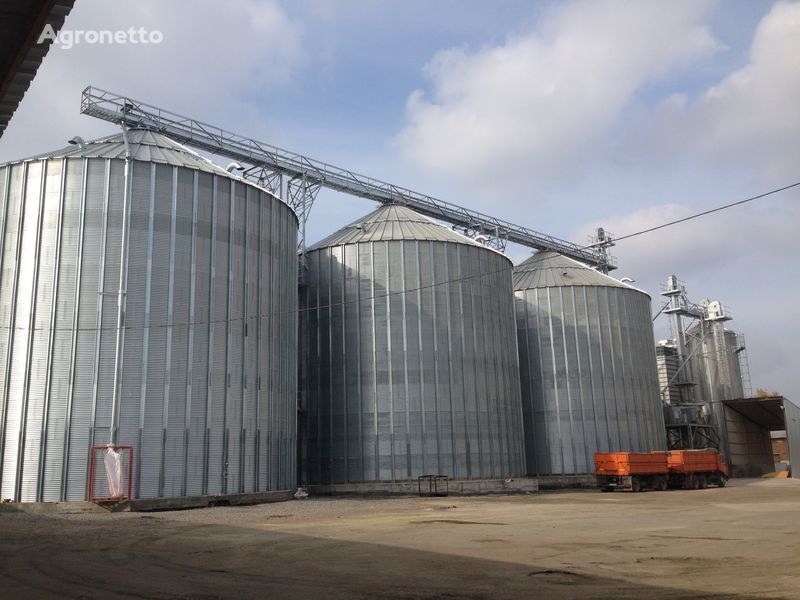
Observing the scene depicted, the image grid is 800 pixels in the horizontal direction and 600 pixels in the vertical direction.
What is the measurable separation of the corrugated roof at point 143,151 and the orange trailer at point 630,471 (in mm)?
27401

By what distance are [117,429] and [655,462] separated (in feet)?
104

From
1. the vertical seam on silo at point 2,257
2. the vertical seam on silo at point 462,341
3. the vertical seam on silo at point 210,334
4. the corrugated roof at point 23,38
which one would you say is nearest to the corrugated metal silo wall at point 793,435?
the vertical seam on silo at point 462,341

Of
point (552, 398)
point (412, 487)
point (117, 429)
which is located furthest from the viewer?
point (552, 398)

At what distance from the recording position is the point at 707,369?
72750 mm

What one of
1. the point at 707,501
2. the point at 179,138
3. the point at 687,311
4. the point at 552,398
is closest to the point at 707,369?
the point at 687,311

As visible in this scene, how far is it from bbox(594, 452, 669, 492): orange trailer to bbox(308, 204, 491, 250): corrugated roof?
14.8m

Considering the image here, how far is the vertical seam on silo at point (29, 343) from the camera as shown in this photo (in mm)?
27281

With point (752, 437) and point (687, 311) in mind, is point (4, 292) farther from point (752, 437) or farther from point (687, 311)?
point (752, 437)

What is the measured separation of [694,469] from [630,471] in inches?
260

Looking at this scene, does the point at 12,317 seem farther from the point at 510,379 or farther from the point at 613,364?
the point at 613,364

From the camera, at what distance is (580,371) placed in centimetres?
5175

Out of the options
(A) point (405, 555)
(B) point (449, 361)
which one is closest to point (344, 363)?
(B) point (449, 361)

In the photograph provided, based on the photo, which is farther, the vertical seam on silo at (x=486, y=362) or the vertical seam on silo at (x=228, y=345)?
the vertical seam on silo at (x=486, y=362)

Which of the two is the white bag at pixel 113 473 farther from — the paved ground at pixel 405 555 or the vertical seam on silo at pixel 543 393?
the vertical seam on silo at pixel 543 393
